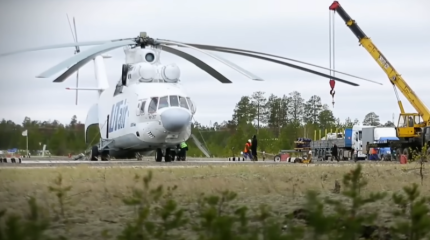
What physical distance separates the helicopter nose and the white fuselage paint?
31 cm

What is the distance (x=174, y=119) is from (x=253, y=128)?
162 ft

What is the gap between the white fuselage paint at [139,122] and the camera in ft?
98.6

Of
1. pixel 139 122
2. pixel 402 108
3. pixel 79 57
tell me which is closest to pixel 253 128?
pixel 402 108

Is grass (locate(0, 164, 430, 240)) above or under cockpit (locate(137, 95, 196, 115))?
under

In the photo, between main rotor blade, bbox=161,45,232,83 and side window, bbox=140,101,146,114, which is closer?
main rotor blade, bbox=161,45,232,83

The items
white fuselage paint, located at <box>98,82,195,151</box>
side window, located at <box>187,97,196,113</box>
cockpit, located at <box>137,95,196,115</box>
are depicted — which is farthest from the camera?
side window, located at <box>187,97,196,113</box>

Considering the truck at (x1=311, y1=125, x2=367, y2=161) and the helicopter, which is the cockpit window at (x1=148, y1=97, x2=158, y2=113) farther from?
the truck at (x1=311, y1=125, x2=367, y2=161)

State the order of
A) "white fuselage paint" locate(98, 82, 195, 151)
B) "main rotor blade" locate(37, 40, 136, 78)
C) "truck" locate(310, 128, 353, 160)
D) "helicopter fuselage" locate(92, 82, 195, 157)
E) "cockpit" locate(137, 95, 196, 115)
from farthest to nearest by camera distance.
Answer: "truck" locate(310, 128, 353, 160)
"white fuselage paint" locate(98, 82, 195, 151)
"cockpit" locate(137, 95, 196, 115)
"helicopter fuselage" locate(92, 82, 195, 157)
"main rotor blade" locate(37, 40, 136, 78)

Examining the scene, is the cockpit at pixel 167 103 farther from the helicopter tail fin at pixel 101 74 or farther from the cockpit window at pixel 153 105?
the helicopter tail fin at pixel 101 74

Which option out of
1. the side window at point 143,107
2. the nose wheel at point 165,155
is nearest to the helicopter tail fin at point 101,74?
the side window at point 143,107

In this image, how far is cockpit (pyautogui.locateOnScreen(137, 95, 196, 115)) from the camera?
29.9m

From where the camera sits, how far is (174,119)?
95.3ft

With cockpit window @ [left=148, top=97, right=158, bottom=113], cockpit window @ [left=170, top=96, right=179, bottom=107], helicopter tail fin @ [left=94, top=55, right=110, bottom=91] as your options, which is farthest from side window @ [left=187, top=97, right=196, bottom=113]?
helicopter tail fin @ [left=94, top=55, right=110, bottom=91]

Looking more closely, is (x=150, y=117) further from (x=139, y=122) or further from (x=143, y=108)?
(x=139, y=122)
